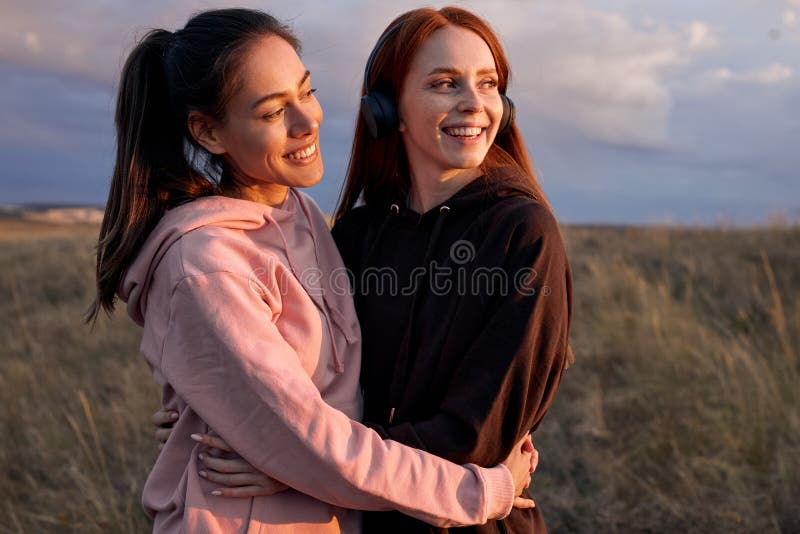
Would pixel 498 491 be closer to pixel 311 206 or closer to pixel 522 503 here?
pixel 522 503

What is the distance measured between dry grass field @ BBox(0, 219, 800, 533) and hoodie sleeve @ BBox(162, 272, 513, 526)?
2278 mm

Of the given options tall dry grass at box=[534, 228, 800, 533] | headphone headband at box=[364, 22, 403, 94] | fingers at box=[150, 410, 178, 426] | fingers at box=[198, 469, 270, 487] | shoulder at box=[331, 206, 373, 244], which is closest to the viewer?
fingers at box=[198, 469, 270, 487]

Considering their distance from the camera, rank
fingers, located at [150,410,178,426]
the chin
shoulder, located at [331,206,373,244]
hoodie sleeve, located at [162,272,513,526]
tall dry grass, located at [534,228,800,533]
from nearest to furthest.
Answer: hoodie sleeve, located at [162,272,513,526], fingers, located at [150,410,178,426], the chin, shoulder, located at [331,206,373,244], tall dry grass, located at [534,228,800,533]

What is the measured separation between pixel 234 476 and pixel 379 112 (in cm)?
121

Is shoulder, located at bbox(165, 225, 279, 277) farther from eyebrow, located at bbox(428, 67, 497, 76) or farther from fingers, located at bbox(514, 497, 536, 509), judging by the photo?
fingers, located at bbox(514, 497, 536, 509)

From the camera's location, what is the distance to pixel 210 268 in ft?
5.46

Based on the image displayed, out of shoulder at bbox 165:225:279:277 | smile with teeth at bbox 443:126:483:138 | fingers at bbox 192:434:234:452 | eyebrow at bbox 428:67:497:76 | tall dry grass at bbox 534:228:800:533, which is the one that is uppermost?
eyebrow at bbox 428:67:497:76

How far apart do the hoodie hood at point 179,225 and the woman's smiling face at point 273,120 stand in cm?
Result: 14

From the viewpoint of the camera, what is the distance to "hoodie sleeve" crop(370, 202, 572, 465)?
1748 mm

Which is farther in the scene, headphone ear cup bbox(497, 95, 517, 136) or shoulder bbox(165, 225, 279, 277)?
headphone ear cup bbox(497, 95, 517, 136)

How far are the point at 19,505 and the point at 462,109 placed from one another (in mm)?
3663

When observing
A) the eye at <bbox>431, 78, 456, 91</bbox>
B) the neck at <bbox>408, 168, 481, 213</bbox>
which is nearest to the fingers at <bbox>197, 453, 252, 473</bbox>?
the neck at <bbox>408, 168, 481, 213</bbox>

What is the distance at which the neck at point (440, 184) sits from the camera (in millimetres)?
2240

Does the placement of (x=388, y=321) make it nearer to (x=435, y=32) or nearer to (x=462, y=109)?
(x=462, y=109)
